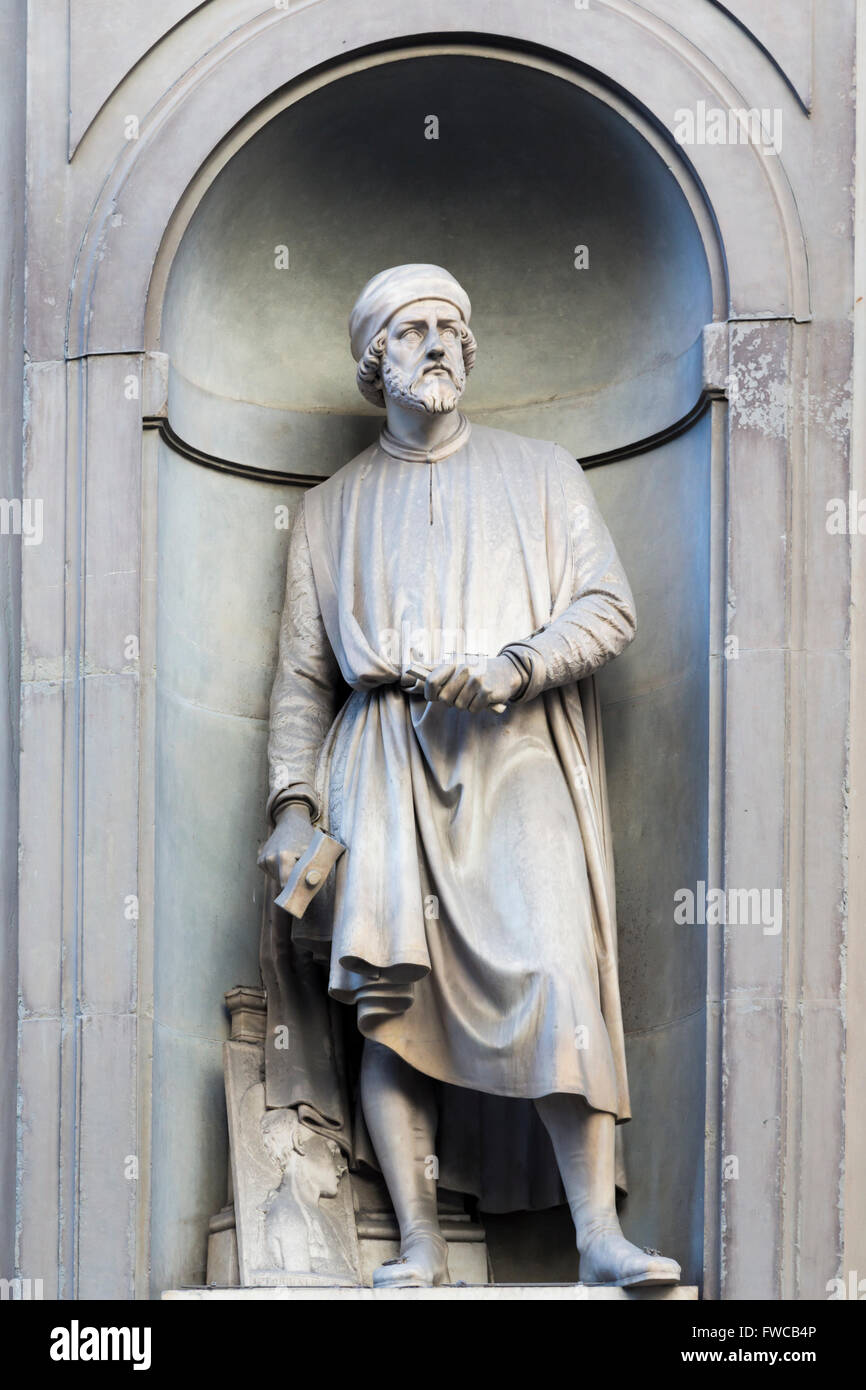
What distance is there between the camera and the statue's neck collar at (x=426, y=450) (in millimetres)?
10148

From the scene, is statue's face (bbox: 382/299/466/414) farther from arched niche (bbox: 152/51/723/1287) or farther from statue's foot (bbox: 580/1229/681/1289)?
statue's foot (bbox: 580/1229/681/1289)

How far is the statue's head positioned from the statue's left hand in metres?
0.82

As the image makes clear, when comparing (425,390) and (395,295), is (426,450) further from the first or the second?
(395,295)

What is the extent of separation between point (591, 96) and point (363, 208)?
81 cm

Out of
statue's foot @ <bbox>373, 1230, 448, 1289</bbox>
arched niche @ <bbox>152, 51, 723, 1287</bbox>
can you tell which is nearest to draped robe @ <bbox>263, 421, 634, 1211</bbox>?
arched niche @ <bbox>152, 51, 723, 1287</bbox>

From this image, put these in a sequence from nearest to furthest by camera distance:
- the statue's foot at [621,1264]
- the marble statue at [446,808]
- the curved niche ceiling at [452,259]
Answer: the statue's foot at [621,1264] < the marble statue at [446,808] < the curved niche ceiling at [452,259]

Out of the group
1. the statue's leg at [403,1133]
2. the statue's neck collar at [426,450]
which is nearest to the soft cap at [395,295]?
the statue's neck collar at [426,450]

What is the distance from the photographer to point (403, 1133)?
31.8ft

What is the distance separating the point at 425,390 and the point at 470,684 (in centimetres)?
91

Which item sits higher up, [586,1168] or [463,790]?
[463,790]

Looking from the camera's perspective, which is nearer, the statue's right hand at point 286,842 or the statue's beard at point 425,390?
the statue's right hand at point 286,842

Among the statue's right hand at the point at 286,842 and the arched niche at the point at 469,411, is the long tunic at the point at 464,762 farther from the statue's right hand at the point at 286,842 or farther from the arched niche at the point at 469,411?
the arched niche at the point at 469,411

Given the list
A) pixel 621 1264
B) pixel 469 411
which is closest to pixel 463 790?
pixel 621 1264

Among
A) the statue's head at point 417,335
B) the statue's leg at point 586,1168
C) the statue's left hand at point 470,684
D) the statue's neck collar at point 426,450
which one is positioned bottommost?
the statue's leg at point 586,1168
